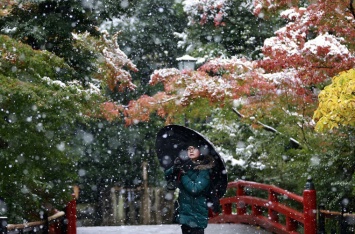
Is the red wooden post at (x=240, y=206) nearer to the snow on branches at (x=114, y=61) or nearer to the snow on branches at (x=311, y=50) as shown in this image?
the snow on branches at (x=114, y=61)

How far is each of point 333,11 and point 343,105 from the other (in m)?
3.29

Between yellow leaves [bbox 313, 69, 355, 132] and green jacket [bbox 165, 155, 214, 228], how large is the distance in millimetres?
1580

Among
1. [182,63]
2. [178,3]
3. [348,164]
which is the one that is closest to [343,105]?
[348,164]

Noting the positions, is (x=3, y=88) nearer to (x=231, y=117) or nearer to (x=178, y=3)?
(x=231, y=117)

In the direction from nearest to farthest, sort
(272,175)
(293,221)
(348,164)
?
(348,164) → (293,221) → (272,175)

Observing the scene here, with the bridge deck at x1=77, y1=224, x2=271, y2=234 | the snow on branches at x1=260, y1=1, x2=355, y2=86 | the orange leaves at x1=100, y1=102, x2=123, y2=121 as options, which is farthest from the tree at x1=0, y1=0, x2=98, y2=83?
the snow on branches at x1=260, y1=1, x2=355, y2=86

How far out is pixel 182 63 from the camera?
1641 cm

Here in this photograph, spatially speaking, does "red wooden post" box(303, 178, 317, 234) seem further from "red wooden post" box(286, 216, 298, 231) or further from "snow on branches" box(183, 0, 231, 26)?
"snow on branches" box(183, 0, 231, 26)

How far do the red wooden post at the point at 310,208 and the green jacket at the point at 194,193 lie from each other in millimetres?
3416

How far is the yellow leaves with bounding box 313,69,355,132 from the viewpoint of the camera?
26.2 ft

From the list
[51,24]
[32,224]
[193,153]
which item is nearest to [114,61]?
[51,24]

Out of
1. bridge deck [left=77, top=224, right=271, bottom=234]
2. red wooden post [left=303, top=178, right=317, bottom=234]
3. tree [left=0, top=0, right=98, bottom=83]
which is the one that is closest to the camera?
red wooden post [left=303, top=178, right=317, bottom=234]

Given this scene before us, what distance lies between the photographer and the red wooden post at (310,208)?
37.0ft

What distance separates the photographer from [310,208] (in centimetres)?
1133
